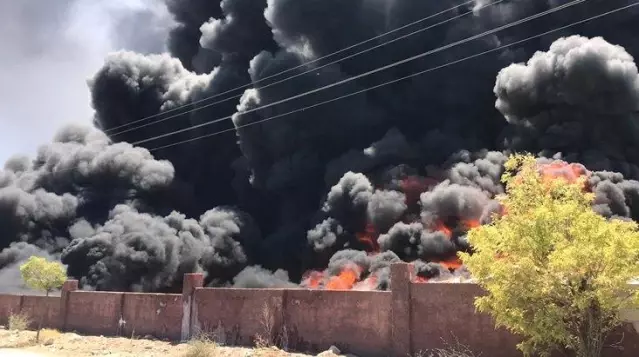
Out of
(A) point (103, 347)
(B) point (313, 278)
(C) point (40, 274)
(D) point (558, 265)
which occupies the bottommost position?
(A) point (103, 347)

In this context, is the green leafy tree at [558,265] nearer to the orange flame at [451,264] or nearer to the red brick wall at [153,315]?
the red brick wall at [153,315]

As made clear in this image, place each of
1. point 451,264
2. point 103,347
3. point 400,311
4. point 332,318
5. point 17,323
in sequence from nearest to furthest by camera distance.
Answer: point 400,311, point 332,318, point 103,347, point 17,323, point 451,264

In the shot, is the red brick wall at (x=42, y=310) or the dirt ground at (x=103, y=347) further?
the red brick wall at (x=42, y=310)

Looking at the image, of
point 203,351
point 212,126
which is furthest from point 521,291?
point 212,126

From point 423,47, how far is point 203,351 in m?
43.8

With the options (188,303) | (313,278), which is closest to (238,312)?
(188,303)

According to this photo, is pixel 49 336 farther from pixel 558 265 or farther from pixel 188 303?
pixel 558 265

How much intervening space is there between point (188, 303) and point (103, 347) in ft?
13.0

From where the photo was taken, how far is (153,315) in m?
26.5

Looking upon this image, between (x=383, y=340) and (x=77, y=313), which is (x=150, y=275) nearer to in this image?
(x=77, y=313)

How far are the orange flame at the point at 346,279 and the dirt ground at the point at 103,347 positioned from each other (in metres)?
19.9

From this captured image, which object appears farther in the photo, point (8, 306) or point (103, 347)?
point (8, 306)

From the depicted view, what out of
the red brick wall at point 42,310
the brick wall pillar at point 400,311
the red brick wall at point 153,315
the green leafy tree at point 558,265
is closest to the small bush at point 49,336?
the red brick wall at point 42,310

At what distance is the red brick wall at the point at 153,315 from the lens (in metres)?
25.7
